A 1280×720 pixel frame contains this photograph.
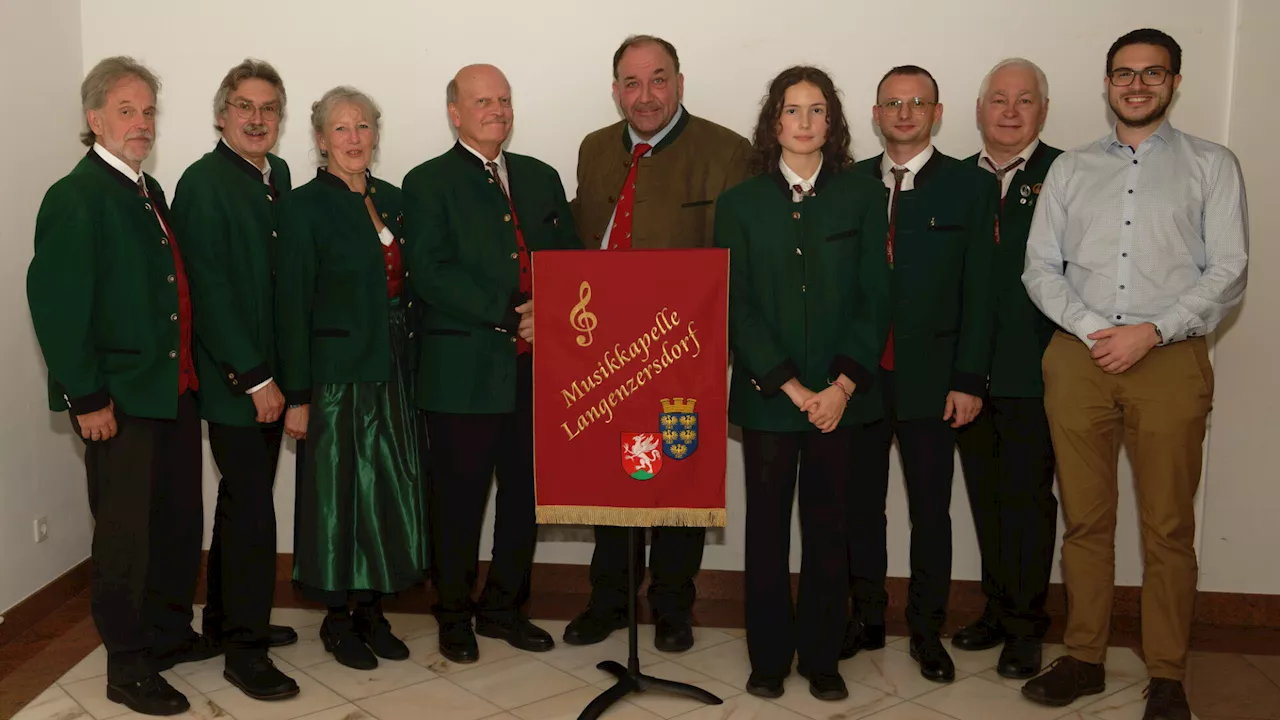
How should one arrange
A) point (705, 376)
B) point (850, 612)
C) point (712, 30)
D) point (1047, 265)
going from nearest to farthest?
1. point (705, 376)
2. point (1047, 265)
3. point (850, 612)
4. point (712, 30)

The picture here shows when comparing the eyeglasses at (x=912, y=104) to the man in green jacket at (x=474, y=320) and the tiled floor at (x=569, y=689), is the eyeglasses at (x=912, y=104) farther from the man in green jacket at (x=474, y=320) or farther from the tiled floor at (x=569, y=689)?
the tiled floor at (x=569, y=689)

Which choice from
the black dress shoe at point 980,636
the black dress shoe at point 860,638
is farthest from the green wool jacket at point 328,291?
the black dress shoe at point 980,636

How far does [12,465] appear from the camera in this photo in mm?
4062

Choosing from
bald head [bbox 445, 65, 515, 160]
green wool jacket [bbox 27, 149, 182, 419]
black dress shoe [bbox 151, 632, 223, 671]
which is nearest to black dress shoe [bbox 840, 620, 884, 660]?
bald head [bbox 445, 65, 515, 160]

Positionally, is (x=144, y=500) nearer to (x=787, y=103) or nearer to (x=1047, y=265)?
(x=787, y=103)

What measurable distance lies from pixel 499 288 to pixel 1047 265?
1.73 metres

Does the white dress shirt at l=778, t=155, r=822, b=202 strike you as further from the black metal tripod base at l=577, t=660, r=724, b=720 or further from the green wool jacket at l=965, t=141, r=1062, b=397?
the black metal tripod base at l=577, t=660, r=724, b=720

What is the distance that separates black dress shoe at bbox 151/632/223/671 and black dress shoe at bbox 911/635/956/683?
2.39m

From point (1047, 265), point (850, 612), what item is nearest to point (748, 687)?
point (850, 612)

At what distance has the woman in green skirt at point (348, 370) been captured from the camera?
141 inches

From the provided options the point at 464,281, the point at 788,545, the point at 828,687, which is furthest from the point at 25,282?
the point at 828,687

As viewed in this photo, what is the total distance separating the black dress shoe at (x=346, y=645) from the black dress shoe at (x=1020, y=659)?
6.86 feet

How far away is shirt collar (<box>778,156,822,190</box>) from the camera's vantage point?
11.0 feet

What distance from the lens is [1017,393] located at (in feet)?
A: 12.1
